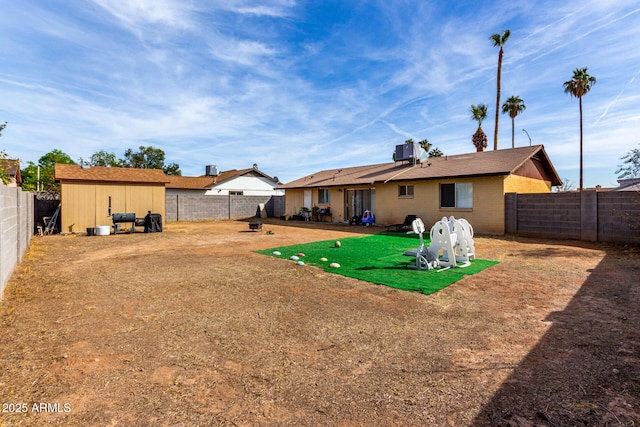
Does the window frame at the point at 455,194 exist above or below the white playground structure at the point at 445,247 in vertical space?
above

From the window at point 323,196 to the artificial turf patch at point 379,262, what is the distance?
9540 mm

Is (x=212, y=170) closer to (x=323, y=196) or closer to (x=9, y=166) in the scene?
A: (x=323, y=196)

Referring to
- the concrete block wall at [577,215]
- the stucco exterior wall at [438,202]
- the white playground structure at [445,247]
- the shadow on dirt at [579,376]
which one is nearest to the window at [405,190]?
the stucco exterior wall at [438,202]

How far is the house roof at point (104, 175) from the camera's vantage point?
14336mm

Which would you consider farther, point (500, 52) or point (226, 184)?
point (226, 184)

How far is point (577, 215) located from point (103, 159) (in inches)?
2310

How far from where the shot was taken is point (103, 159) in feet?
157

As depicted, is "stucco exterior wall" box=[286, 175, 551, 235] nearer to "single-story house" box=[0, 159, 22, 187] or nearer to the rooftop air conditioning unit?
the rooftop air conditioning unit

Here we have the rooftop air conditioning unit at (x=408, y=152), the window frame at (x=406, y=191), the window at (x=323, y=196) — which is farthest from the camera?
the window at (x=323, y=196)

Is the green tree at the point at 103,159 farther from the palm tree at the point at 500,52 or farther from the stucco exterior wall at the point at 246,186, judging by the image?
the palm tree at the point at 500,52

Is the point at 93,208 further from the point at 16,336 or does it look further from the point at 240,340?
the point at 240,340

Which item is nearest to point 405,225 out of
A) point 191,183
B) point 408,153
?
point 408,153

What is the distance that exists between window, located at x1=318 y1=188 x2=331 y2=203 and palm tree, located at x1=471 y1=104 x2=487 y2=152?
1646cm

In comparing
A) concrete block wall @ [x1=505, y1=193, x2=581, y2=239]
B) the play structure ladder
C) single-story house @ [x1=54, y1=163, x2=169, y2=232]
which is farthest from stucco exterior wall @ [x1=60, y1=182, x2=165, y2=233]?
concrete block wall @ [x1=505, y1=193, x2=581, y2=239]
